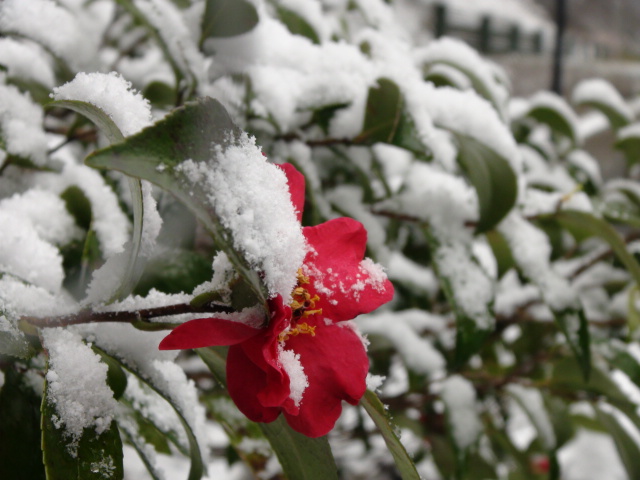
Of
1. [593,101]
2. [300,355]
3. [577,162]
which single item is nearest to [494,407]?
[577,162]

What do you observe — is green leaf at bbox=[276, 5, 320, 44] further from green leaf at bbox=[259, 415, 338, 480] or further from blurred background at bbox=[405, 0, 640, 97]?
blurred background at bbox=[405, 0, 640, 97]

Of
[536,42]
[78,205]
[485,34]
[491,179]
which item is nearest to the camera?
[78,205]

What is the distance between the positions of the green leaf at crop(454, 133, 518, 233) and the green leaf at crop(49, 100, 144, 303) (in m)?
0.38

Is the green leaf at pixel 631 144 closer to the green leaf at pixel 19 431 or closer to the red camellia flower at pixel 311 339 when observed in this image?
the red camellia flower at pixel 311 339

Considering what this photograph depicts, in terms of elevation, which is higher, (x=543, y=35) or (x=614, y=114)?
(x=614, y=114)

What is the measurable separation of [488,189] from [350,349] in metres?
0.32

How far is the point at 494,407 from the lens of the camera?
1247 millimetres

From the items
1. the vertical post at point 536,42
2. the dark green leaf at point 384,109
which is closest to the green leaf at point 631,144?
the dark green leaf at point 384,109

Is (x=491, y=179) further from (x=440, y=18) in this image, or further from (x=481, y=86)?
(x=440, y=18)

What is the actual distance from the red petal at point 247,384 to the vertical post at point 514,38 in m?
4.61

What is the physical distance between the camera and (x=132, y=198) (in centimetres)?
29

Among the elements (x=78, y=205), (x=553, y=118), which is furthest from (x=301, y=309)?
A: (x=553, y=118)

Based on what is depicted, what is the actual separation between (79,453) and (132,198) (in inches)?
5.2

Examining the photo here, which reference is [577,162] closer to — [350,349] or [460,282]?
[460,282]
